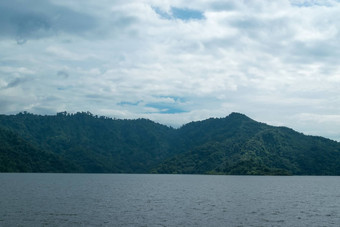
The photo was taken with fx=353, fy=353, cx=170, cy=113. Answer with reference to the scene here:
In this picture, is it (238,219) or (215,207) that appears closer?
(238,219)

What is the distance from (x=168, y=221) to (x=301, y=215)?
45330 mm

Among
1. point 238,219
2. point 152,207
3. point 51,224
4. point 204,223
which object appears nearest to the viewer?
point 51,224

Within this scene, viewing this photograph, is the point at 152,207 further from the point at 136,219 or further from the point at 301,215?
the point at 301,215

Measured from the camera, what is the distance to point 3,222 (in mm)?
89312

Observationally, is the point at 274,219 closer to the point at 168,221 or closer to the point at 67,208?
the point at 168,221

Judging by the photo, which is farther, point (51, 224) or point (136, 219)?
point (136, 219)

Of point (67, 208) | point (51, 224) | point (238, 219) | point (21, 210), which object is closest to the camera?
point (51, 224)

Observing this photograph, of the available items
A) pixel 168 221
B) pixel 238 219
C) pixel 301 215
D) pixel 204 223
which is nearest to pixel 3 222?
pixel 168 221

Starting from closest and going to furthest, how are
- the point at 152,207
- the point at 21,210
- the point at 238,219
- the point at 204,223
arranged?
the point at 204,223 < the point at 238,219 < the point at 21,210 < the point at 152,207

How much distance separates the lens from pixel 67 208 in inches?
4776

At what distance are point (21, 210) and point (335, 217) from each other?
323ft

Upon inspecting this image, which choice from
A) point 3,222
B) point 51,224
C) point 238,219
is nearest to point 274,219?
point 238,219

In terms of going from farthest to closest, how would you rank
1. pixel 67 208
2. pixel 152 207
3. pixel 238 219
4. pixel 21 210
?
1. pixel 152 207
2. pixel 67 208
3. pixel 21 210
4. pixel 238 219

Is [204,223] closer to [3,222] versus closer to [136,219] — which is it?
[136,219]
